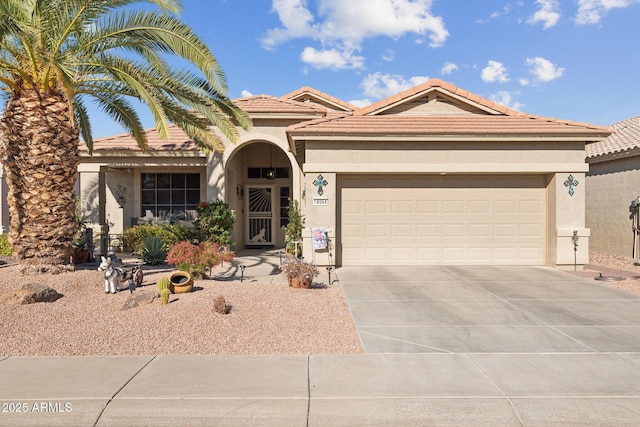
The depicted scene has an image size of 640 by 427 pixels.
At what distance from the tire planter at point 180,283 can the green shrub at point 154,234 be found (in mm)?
6242

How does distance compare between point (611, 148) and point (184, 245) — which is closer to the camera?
point (184, 245)

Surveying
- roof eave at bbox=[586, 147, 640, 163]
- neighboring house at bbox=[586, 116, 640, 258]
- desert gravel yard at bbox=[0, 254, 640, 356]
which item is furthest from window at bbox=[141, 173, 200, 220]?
neighboring house at bbox=[586, 116, 640, 258]

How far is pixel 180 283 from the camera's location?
752cm

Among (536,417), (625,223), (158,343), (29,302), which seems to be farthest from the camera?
(625,223)

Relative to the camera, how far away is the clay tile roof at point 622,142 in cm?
1340

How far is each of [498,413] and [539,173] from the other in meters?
9.39

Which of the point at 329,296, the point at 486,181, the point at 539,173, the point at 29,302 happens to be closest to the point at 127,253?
the point at 29,302

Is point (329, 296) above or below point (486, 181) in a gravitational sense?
below

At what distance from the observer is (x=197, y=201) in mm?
15867

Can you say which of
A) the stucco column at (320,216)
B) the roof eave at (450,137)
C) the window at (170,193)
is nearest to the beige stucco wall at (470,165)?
the stucco column at (320,216)

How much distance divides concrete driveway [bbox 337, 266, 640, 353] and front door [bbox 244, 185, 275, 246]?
7.29 m

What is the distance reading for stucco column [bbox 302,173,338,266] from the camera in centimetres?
1091

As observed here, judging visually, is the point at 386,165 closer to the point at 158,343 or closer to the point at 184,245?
the point at 184,245

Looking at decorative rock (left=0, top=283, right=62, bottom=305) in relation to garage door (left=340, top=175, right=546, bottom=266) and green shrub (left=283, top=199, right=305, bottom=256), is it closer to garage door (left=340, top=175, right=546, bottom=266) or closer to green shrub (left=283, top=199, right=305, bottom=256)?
green shrub (left=283, top=199, right=305, bottom=256)
